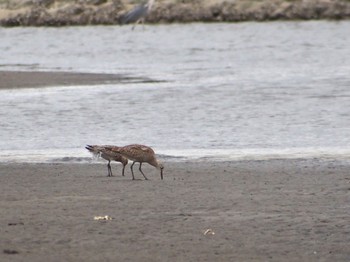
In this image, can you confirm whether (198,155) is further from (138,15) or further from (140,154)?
(138,15)

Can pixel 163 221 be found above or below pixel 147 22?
above

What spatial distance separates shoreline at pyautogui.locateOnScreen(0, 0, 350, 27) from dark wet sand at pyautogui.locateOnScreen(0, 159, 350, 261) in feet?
133

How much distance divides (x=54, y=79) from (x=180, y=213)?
17.4m

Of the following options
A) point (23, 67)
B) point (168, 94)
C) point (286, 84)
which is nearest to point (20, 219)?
point (168, 94)

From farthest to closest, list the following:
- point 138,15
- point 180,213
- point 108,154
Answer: point 138,15
point 108,154
point 180,213

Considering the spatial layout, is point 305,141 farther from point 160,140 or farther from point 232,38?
point 232,38

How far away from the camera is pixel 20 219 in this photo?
1059cm

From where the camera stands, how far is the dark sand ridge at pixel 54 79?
26772mm

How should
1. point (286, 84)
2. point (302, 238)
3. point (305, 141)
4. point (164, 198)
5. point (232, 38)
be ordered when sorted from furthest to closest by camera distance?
point (232, 38) → point (286, 84) → point (305, 141) → point (164, 198) → point (302, 238)

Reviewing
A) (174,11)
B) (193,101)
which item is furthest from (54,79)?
(174,11)

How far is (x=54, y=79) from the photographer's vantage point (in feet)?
92.0

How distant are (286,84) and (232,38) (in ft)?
62.3

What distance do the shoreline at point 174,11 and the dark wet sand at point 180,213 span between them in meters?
40.7

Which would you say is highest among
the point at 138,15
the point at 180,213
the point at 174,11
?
the point at 180,213
